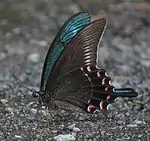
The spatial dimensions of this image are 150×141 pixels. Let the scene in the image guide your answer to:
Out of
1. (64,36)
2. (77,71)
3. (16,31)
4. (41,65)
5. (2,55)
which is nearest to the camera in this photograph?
(64,36)

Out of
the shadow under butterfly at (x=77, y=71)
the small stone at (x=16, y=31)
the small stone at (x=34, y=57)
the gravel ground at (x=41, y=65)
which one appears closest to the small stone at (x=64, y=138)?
the gravel ground at (x=41, y=65)

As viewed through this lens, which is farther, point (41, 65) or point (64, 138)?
point (41, 65)

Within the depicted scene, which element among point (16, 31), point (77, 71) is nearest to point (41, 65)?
point (16, 31)

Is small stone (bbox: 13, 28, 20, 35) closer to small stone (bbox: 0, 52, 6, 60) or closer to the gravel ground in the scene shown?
the gravel ground

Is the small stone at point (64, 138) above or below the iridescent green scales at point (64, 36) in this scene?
below

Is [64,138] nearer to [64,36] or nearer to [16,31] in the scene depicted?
[64,36]

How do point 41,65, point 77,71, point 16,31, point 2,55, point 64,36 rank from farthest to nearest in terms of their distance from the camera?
point 16,31, point 2,55, point 41,65, point 77,71, point 64,36

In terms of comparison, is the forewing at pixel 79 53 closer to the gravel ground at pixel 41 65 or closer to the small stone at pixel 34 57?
the gravel ground at pixel 41 65
